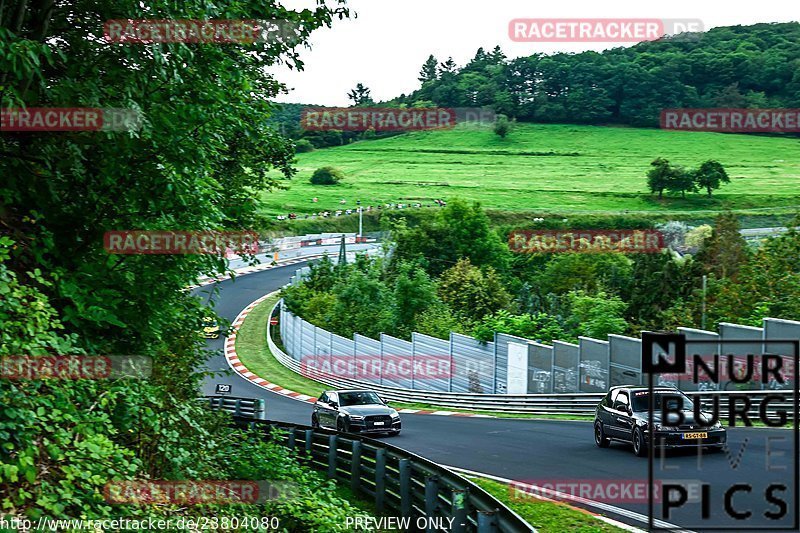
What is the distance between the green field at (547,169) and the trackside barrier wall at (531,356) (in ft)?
194

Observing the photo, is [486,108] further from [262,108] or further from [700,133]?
[262,108]

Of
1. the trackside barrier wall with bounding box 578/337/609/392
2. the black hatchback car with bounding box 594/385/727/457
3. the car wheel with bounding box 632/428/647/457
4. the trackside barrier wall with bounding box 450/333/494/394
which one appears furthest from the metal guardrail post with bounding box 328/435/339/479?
the trackside barrier wall with bounding box 450/333/494/394

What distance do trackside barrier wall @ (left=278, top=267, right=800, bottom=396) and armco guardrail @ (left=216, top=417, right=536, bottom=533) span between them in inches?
353

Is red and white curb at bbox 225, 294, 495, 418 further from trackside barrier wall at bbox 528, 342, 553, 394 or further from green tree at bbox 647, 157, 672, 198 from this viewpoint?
green tree at bbox 647, 157, 672, 198

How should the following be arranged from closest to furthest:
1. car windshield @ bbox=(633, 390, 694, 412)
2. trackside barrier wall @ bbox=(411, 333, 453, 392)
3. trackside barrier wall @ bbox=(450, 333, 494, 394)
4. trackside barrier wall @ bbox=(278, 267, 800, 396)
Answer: car windshield @ bbox=(633, 390, 694, 412)
trackside barrier wall @ bbox=(278, 267, 800, 396)
trackside barrier wall @ bbox=(450, 333, 494, 394)
trackside barrier wall @ bbox=(411, 333, 453, 392)

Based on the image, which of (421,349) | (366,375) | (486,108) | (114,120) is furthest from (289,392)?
(486,108)

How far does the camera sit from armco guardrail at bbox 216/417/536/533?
35.9 feet

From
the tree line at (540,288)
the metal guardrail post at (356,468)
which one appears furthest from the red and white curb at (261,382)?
the metal guardrail post at (356,468)

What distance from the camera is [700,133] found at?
492 ft

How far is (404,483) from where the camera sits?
48.8 ft

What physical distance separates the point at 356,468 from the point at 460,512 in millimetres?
6354

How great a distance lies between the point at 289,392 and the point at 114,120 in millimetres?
36995

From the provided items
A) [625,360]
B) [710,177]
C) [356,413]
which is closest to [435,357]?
[625,360]

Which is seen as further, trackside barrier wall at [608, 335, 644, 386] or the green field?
the green field
